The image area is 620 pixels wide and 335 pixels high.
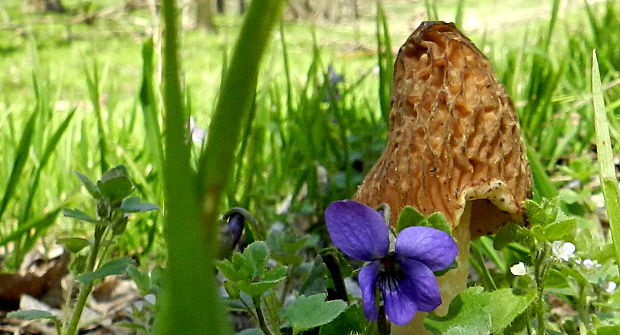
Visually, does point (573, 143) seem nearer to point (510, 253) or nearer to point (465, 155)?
point (510, 253)

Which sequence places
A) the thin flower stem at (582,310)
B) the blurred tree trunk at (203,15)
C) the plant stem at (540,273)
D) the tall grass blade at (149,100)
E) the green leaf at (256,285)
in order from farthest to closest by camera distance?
the blurred tree trunk at (203,15)
the tall grass blade at (149,100)
the thin flower stem at (582,310)
the plant stem at (540,273)
the green leaf at (256,285)

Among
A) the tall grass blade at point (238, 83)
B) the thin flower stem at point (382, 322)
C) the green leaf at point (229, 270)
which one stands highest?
the tall grass blade at point (238, 83)

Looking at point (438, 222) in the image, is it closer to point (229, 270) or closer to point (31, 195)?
point (229, 270)

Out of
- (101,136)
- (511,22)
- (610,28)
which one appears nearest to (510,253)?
(101,136)

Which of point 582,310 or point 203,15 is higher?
point 203,15

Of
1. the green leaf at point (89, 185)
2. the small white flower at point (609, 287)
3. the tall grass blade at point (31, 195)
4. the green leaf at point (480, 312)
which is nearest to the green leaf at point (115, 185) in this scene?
the green leaf at point (89, 185)

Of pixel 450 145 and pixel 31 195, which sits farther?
pixel 31 195

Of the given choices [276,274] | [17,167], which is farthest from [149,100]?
[276,274]

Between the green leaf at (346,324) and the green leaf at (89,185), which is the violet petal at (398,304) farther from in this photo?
the green leaf at (89,185)
